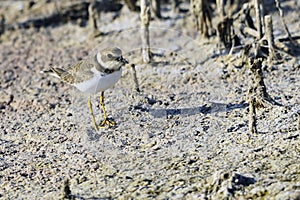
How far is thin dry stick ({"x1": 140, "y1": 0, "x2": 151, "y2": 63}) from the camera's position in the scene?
6.93 m

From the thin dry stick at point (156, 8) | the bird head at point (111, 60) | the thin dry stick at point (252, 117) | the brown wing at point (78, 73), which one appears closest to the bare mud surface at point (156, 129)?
the thin dry stick at point (252, 117)

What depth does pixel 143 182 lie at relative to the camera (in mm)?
5113

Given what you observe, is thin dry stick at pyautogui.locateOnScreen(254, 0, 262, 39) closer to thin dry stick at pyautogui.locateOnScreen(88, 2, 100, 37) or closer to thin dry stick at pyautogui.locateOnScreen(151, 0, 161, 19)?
thin dry stick at pyautogui.locateOnScreen(151, 0, 161, 19)

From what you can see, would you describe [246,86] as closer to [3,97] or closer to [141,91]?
[141,91]

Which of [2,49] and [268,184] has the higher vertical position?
[2,49]

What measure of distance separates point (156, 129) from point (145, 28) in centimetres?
145

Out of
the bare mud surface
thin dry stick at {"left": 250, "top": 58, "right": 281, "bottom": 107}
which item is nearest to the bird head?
the bare mud surface

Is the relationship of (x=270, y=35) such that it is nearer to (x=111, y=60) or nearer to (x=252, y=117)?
(x=252, y=117)

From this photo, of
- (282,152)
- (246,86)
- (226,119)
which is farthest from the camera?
(246,86)

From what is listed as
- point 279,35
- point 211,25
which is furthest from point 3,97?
point 279,35

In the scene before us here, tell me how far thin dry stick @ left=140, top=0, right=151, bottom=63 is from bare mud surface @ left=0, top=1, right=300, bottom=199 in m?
0.10

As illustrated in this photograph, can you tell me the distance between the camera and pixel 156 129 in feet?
19.5

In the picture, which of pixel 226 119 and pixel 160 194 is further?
pixel 226 119

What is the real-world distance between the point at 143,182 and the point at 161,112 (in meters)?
1.21
